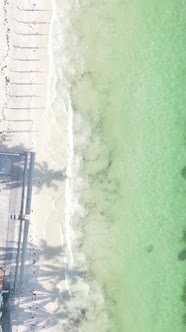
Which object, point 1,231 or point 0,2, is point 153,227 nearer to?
point 1,231

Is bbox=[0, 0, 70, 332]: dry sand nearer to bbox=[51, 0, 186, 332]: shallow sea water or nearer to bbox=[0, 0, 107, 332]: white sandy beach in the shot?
bbox=[0, 0, 107, 332]: white sandy beach

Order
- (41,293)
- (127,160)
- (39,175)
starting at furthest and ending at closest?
(127,160), (39,175), (41,293)

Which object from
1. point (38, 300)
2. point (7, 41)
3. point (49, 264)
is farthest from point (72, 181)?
point (7, 41)

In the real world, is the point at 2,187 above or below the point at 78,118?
below

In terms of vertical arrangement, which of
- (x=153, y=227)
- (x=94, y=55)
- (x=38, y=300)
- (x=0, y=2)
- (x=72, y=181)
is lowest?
(x=38, y=300)

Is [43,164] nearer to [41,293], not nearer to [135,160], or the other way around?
[135,160]

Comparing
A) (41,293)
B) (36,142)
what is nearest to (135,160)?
(36,142)
